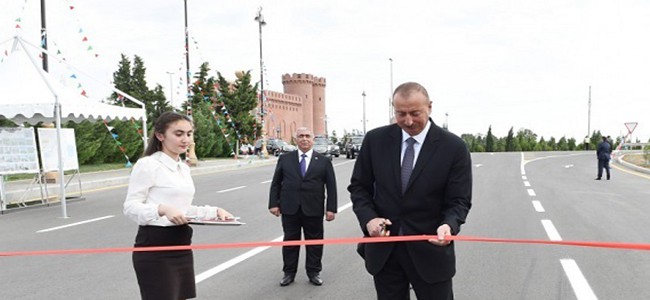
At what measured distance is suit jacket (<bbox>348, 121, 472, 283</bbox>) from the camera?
2875mm

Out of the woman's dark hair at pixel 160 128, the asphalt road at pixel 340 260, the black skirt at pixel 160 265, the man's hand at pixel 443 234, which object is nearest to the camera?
the man's hand at pixel 443 234

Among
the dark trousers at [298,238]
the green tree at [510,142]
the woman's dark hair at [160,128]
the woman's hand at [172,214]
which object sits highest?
the woman's dark hair at [160,128]

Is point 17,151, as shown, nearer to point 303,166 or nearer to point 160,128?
point 303,166

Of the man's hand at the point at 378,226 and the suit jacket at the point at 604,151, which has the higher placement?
the man's hand at the point at 378,226

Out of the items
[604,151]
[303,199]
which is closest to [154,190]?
[303,199]

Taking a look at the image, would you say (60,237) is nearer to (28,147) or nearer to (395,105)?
(28,147)

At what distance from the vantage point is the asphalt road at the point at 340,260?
17.0ft

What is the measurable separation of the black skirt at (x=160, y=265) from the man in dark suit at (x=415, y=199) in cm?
113

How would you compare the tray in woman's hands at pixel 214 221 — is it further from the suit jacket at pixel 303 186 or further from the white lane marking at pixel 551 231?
the white lane marking at pixel 551 231

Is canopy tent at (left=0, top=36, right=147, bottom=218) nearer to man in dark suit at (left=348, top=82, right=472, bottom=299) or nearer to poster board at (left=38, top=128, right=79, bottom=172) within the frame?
poster board at (left=38, top=128, right=79, bottom=172)

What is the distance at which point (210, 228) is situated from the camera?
9.05m

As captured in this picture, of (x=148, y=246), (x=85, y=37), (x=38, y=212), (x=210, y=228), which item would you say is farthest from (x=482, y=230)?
(x=85, y=37)

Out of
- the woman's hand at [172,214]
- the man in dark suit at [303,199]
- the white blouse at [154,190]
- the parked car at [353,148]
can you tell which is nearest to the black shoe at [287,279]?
the man in dark suit at [303,199]

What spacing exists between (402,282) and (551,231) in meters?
6.28
